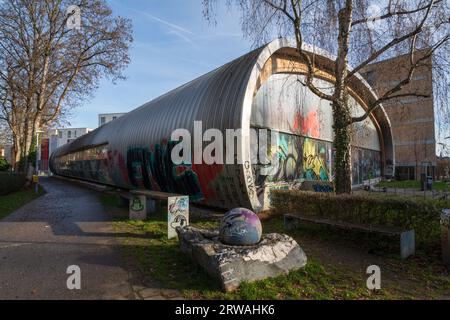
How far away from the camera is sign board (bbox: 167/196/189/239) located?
7.40 meters

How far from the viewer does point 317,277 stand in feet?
15.5

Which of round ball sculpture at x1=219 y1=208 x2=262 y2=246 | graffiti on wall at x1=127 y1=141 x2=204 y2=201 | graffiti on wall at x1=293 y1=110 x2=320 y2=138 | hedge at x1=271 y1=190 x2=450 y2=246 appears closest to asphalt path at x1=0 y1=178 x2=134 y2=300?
round ball sculpture at x1=219 y1=208 x2=262 y2=246

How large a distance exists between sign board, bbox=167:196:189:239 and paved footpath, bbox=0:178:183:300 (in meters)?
1.30

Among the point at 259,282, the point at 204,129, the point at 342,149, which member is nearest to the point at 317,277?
the point at 259,282

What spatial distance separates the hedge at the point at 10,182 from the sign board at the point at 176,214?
14.5 metres

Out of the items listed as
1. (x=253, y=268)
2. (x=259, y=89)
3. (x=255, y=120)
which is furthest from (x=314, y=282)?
(x=259, y=89)

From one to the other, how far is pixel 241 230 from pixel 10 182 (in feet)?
61.6

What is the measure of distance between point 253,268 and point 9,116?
35.1 m

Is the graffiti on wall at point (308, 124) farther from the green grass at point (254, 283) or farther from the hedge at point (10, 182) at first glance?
the hedge at point (10, 182)

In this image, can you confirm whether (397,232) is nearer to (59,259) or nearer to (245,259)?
(245,259)

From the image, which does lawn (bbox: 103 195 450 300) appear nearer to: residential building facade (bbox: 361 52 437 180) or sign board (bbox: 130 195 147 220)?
sign board (bbox: 130 195 147 220)

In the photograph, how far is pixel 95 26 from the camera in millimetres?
21875

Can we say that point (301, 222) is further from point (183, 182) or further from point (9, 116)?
point (9, 116)

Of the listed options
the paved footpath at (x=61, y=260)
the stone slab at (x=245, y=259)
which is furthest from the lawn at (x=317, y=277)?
the paved footpath at (x=61, y=260)
